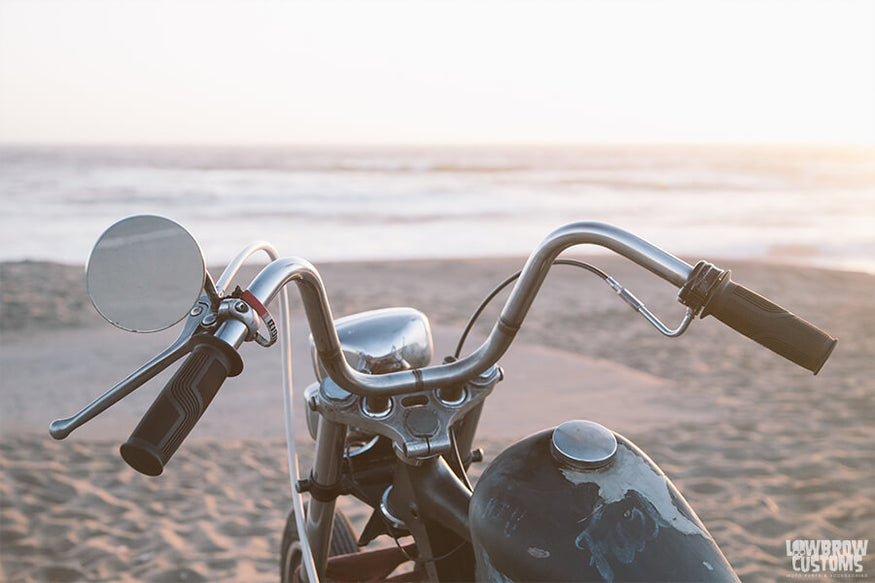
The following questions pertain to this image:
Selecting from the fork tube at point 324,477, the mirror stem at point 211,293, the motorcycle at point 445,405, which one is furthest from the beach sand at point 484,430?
the mirror stem at point 211,293

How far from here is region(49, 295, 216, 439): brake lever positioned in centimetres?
100

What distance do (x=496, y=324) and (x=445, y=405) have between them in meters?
0.26

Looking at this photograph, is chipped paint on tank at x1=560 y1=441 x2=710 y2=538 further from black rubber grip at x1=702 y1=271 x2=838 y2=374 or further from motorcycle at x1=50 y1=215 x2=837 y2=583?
black rubber grip at x1=702 y1=271 x2=838 y2=374

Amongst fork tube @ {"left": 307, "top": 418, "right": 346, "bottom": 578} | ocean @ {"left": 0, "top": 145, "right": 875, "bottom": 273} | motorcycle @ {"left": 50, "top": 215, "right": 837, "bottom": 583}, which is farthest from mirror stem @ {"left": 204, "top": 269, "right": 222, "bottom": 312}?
ocean @ {"left": 0, "top": 145, "right": 875, "bottom": 273}

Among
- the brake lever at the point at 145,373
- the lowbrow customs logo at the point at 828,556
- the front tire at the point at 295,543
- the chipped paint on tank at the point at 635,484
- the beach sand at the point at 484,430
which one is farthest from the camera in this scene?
the beach sand at the point at 484,430

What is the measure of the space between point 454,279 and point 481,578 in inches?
388

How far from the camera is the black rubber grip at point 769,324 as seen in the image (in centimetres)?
111

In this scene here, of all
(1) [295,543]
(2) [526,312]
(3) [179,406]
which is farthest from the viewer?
(1) [295,543]

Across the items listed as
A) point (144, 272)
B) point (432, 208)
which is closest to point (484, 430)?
point (144, 272)

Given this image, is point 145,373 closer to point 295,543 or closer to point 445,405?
point 445,405

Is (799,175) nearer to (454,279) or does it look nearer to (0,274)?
(454,279)

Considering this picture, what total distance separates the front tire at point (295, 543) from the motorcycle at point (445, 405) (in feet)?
2.45

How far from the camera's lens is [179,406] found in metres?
0.94

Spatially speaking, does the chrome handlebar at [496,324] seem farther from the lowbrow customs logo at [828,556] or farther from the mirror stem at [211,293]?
the lowbrow customs logo at [828,556]
